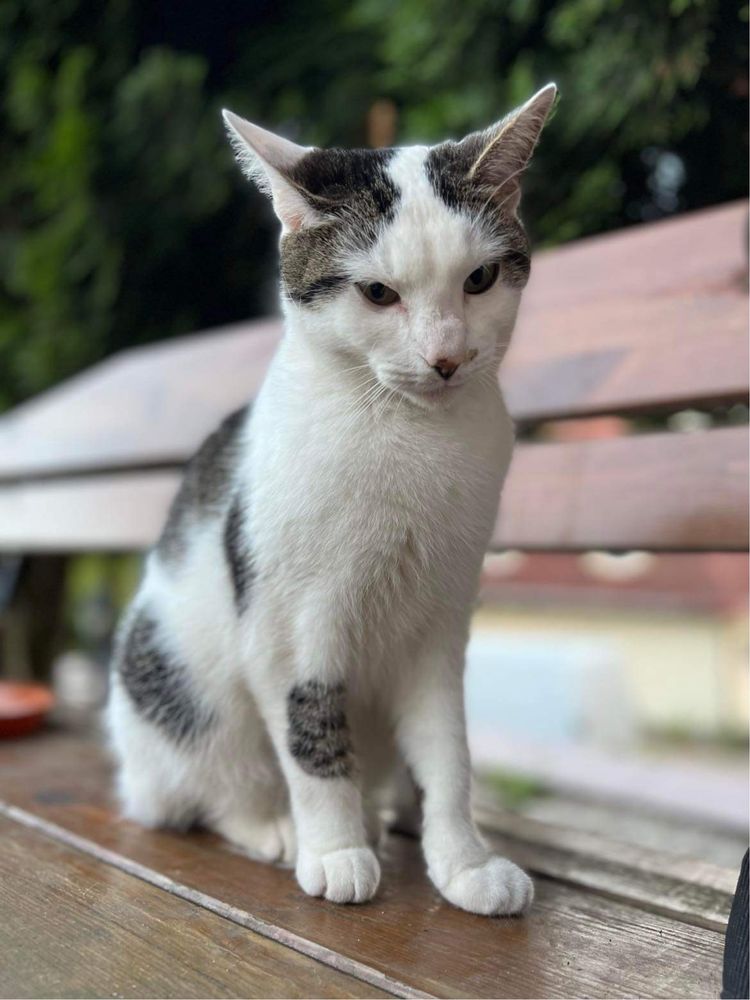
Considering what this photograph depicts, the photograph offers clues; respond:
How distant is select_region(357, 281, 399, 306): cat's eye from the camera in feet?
2.40

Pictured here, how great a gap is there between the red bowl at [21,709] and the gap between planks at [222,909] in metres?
0.44

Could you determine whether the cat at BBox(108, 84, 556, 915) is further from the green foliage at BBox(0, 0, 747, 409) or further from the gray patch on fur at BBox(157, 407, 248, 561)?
the green foliage at BBox(0, 0, 747, 409)

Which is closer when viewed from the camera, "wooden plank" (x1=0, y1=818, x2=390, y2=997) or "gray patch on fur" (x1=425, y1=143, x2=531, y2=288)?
"wooden plank" (x1=0, y1=818, x2=390, y2=997)

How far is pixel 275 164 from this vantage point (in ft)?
2.48

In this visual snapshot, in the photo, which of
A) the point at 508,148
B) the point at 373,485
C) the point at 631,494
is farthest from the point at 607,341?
the point at 373,485

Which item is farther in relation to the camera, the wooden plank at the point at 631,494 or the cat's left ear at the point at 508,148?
the wooden plank at the point at 631,494

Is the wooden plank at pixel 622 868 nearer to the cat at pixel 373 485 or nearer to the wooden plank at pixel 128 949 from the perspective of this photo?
the cat at pixel 373 485

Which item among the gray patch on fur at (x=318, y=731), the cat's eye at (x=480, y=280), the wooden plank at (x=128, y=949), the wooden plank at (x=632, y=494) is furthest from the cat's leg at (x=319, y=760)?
the wooden plank at (x=632, y=494)

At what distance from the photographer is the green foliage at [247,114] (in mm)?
1239

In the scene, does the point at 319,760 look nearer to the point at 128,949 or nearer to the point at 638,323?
the point at 128,949

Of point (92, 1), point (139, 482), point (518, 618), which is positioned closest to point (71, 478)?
point (139, 482)

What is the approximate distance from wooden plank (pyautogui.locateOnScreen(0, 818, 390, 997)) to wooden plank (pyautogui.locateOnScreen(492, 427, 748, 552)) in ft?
2.02

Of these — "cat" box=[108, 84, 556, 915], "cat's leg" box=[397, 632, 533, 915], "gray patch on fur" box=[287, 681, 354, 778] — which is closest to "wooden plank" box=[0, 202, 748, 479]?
"cat" box=[108, 84, 556, 915]

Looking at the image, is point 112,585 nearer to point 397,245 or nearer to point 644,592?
point 644,592
